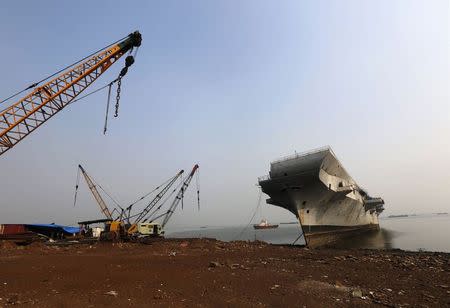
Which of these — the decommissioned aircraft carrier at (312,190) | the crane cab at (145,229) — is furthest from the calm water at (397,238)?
the crane cab at (145,229)

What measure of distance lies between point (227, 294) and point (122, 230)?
25.9 metres

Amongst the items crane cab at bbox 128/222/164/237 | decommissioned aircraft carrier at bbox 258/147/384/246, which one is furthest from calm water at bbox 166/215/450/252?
crane cab at bbox 128/222/164/237

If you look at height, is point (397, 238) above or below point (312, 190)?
below

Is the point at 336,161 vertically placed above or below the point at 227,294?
above

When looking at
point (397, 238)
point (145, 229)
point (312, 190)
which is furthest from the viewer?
point (397, 238)

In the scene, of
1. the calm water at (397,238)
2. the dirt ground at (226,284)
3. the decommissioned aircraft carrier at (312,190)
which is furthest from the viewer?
the calm water at (397,238)

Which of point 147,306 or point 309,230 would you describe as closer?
point 147,306

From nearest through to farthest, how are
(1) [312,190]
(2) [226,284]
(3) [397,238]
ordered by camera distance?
1. (2) [226,284]
2. (1) [312,190]
3. (3) [397,238]

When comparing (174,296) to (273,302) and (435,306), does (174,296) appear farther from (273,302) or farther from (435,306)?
(435,306)

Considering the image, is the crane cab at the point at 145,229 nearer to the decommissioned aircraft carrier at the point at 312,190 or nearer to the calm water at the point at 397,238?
the decommissioned aircraft carrier at the point at 312,190

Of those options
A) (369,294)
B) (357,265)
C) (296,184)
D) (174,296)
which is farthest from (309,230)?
(174,296)

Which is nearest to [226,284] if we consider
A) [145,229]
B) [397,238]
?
[145,229]

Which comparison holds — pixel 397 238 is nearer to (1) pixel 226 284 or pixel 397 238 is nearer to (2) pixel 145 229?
(2) pixel 145 229

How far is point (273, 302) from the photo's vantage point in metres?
9.12
